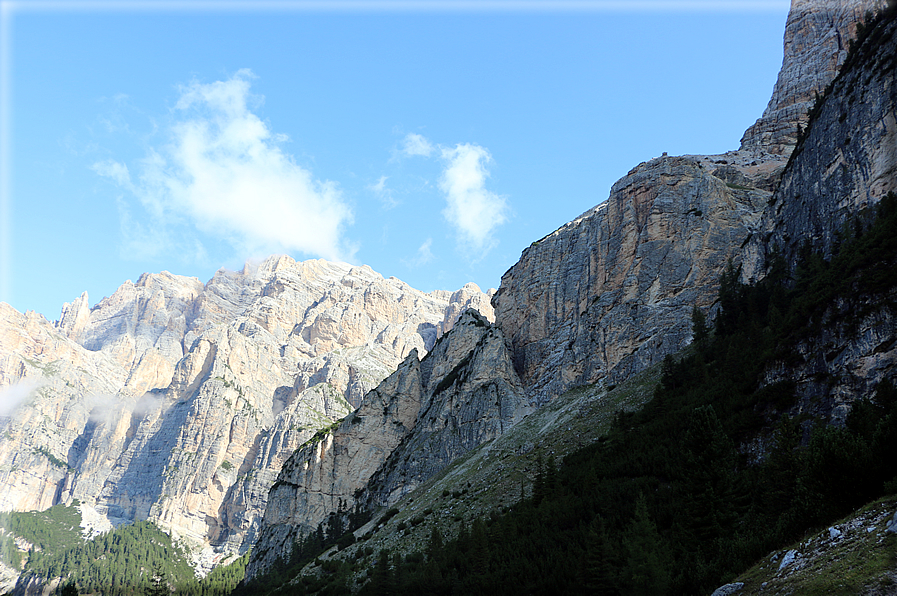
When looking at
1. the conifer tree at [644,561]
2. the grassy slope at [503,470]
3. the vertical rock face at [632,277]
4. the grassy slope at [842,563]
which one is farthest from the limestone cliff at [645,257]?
the grassy slope at [842,563]

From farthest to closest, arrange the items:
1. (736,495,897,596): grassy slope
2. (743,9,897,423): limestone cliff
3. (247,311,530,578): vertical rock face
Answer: (247,311,530,578): vertical rock face, (743,9,897,423): limestone cliff, (736,495,897,596): grassy slope

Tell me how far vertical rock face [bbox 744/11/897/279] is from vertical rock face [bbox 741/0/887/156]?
248ft

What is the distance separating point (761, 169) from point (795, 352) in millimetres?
95168

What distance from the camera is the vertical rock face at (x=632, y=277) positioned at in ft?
348

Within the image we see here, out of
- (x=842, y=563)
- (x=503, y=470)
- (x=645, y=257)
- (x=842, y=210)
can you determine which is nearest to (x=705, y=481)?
(x=842, y=563)

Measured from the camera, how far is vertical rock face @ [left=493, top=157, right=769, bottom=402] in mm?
106000

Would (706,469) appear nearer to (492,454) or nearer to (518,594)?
(518,594)

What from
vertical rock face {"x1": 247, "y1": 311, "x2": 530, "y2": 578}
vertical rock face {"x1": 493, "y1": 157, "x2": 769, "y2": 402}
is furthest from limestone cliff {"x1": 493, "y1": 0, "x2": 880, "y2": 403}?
vertical rock face {"x1": 247, "y1": 311, "x2": 530, "y2": 578}

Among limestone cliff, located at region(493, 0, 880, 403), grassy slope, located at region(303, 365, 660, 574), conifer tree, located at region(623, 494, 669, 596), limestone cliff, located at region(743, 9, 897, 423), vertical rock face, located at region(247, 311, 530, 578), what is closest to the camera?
conifer tree, located at region(623, 494, 669, 596)

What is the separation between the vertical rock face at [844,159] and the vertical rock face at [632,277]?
20.8m

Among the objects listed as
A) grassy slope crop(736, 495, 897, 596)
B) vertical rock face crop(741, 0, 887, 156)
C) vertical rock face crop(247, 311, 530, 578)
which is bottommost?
grassy slope crop(736, 495, 897, 596)

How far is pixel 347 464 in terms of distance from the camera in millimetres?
151500

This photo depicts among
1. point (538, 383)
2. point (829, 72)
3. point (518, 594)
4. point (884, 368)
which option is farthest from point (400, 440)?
point (829, 72)

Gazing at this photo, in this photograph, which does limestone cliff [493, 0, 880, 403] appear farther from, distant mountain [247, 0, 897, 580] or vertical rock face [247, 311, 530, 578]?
vertical rock face [247, 311, 530, 578]
